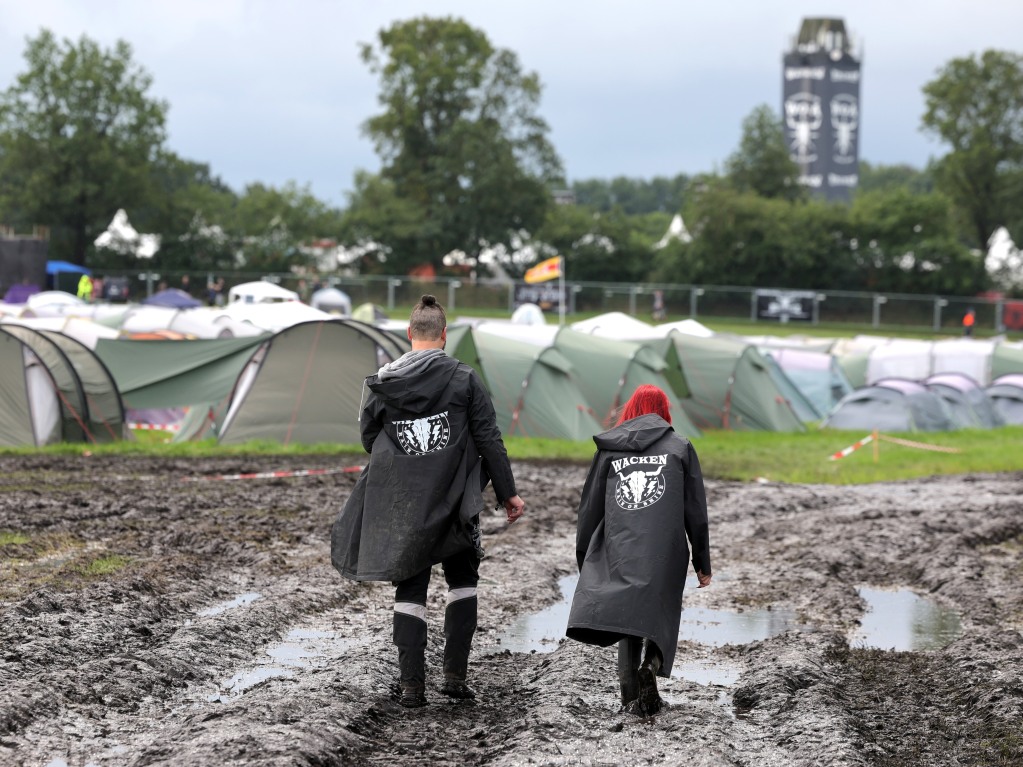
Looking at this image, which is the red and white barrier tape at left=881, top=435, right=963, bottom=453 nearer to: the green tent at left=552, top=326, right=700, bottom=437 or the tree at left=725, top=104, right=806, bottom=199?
the green tent at left=552, top=326, right=700, bottom=437

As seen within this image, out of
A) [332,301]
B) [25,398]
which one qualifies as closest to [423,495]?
[25,398]

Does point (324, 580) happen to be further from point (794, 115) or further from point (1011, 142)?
point (794, 115)

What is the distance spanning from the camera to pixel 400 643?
6441 mm

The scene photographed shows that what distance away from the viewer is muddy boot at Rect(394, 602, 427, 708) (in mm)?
6387

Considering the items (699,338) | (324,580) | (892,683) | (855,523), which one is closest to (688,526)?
(892,683)

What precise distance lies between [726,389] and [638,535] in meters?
21.1

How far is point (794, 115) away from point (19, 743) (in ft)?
329

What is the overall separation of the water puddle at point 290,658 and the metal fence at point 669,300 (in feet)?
159

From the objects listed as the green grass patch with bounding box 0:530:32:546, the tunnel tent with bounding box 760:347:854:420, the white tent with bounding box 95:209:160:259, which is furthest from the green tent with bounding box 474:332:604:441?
the white tent with bounding box 95:209:160:259

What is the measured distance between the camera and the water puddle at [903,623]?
888 cm

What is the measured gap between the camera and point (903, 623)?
961 centimetres

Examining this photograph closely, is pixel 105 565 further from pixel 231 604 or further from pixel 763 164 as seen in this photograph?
pixel 763 164

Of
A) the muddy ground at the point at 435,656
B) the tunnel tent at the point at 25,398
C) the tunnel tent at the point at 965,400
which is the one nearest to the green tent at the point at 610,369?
the tunnel tent at the point at 965,400

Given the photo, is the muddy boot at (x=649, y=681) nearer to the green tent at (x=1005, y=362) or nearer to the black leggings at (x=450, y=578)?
the black leggings at (x=450, y=578)
